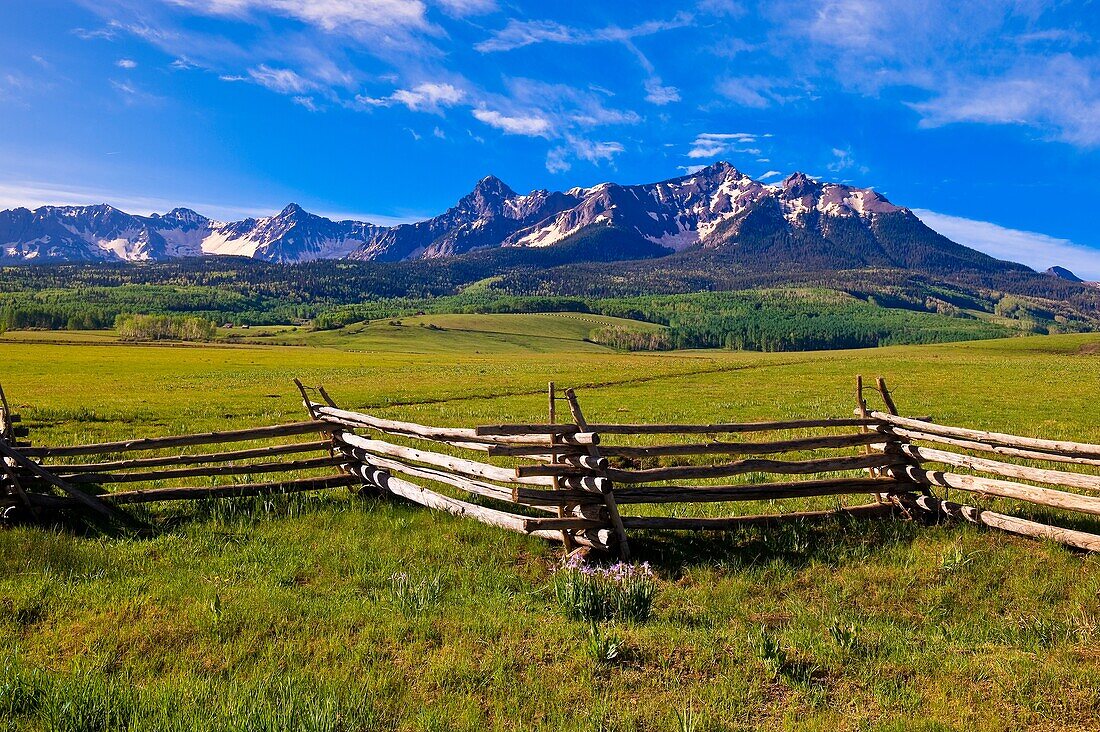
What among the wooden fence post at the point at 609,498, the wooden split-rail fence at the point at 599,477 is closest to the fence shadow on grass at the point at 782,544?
the wooden split-rail fence at the point at 599,477

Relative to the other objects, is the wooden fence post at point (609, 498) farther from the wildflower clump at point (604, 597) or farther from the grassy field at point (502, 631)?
the wildflower clump at point (604, 597)

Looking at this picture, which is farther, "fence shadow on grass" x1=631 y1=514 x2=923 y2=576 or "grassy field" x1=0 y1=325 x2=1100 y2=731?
"fence shadow on grass" x1=631 y1=514 x2=923 y2=576

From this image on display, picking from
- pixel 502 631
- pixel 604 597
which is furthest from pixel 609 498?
pixel 502 631

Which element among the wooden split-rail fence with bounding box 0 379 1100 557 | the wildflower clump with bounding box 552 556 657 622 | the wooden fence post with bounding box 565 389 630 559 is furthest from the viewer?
the wooden split-rail fence with bounding box 0 379 1100 557

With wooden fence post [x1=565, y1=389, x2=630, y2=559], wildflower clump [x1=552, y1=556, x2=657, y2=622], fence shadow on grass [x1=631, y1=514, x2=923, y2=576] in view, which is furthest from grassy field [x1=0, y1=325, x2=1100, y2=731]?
wooden fence post [x1=565, y1=389, x2=630, y2=559]

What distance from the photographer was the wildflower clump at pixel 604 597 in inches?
257

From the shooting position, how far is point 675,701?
4.95 metres

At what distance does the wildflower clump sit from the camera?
653 centimetres

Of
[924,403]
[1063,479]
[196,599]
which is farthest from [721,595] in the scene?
[924,403]

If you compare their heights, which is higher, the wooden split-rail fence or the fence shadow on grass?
the wooden split-rail fence

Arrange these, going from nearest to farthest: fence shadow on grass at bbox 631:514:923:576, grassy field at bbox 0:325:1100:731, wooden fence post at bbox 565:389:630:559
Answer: grassy field at bbox 0:325:1100:731 < wooden fence post at bbox 565:389:630:559 < fence shadow on grass at bbox 631:514:923:576

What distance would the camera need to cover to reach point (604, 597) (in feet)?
21.9

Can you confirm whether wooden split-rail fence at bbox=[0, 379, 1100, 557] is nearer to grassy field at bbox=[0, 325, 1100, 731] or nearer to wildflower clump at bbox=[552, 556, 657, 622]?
grassy field at bbox=[0, 325, 1100, 731]

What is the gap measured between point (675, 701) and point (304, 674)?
3011 millimetres
